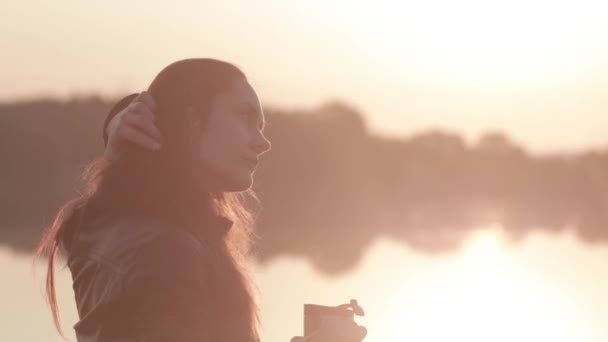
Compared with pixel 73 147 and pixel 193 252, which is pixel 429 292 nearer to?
pixel 193 252

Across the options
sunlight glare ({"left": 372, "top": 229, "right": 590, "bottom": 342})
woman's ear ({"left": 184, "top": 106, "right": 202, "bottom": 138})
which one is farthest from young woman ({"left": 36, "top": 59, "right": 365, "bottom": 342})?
sunlight glare ({"left": 372, "top": 229, "right": 590, "bottom": 342})

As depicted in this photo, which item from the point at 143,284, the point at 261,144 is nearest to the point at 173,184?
the point at 261,144

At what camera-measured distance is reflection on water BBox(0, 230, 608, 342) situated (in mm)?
14586

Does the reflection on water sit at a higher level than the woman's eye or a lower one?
lower

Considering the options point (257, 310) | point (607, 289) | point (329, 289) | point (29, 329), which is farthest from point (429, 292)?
point (257, 310)

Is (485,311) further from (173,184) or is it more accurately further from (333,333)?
(173,184)

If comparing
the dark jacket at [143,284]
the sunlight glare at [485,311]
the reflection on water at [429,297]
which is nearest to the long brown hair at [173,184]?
the dark jacket at [143,284]

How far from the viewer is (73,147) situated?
207ft

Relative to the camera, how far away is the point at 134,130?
3863mm

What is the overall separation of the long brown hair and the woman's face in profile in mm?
32

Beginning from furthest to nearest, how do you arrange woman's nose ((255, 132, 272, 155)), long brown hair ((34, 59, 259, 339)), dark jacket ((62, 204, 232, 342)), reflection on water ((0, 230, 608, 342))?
reflection on water ((0, 230, 608, 342))
woman's nose ((255, 132, 272, 155))
long brown hair ((34, 59, 259, 339))
dark jacket ((62, 204, 232, 342))

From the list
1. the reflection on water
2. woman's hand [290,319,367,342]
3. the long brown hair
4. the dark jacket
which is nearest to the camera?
the dark jacket

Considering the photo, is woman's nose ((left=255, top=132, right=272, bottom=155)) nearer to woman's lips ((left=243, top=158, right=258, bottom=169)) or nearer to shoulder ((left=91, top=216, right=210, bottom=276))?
woman's lips ((left=243, top=158, right=258, bottom=169))

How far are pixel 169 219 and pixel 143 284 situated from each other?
33 centimetres
